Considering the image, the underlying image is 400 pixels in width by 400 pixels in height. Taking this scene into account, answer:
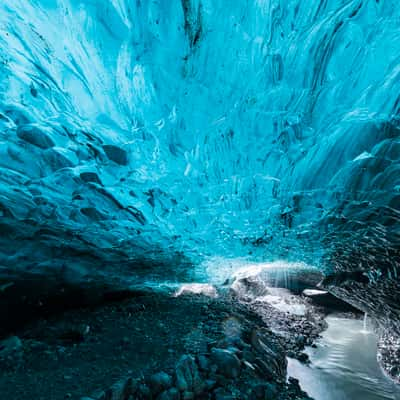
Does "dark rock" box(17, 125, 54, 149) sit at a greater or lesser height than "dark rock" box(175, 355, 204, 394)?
greater

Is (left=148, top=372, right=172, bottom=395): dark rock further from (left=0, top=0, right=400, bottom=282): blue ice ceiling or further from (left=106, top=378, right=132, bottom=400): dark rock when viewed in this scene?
(left=0, top=0, right=400, bottom=282): blue ice ceiling

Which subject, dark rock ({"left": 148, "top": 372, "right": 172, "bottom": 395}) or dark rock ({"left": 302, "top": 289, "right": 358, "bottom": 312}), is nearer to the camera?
dark rock ({"left": 148, "top": 372, "right": 172, "bottom": 395})

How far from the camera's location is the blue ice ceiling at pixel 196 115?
2221 mm

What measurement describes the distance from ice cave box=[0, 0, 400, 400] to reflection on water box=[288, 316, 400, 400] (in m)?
0.06

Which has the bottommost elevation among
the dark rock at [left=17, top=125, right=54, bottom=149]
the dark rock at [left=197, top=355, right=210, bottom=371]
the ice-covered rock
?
the dark rock at [left=197, top=355, right=210, bottom=371]

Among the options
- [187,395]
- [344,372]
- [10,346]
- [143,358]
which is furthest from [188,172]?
[344,372]

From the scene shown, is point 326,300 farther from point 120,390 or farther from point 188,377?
point 120,390

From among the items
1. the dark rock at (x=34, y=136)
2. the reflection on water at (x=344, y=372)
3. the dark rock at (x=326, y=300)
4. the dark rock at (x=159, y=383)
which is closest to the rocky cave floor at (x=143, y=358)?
the dark rock at (x=159, y=383)

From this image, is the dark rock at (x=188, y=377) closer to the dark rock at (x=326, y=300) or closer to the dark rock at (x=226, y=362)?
the dark rock at (x=226, y=362)

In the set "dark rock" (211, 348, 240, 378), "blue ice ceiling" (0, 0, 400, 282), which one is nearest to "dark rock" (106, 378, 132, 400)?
"dark rock" (211, 348, 240, 378)

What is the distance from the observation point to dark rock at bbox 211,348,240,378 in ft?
12.0

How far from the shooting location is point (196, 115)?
10.0 ft

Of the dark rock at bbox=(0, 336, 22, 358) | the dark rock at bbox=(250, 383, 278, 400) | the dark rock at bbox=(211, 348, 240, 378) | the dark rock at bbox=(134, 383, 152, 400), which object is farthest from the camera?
the dark rock at bbox=(0, 336, 22, 358)

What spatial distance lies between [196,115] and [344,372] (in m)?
6.55
